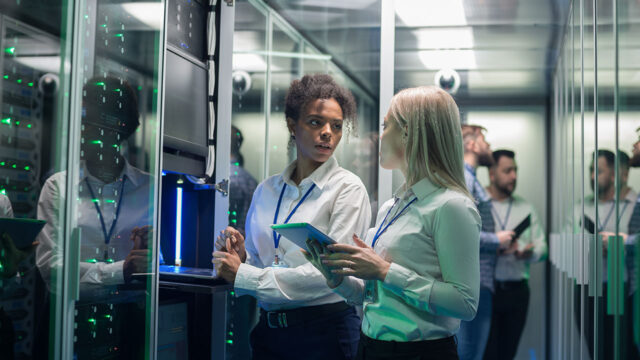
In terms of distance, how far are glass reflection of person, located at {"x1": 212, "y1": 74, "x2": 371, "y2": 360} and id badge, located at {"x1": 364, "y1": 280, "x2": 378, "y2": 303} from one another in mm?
397

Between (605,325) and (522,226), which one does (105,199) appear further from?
(522,226)

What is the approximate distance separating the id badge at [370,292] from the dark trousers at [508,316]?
3049 mm

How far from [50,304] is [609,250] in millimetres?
1957

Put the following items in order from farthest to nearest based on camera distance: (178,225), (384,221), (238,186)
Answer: (238,186) → (178,225) → (384,221)

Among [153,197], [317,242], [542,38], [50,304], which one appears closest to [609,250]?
[317,242]

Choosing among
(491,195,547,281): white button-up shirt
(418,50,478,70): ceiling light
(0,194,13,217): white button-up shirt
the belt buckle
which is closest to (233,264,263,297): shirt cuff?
the belt buckle

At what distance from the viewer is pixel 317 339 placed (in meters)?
2.31

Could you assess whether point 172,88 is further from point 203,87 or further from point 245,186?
point 245,186

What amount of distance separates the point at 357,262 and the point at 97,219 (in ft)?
3.35

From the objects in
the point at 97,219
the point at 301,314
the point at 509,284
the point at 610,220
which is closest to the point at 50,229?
the point at 97,219

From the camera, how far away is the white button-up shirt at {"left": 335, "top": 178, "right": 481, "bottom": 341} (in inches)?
67.0

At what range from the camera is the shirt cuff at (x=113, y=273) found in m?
2.25

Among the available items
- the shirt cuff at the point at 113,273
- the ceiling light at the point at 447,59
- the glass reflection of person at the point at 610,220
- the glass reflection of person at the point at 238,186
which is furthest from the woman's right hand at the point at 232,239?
the ceiling light at the point at 447,59

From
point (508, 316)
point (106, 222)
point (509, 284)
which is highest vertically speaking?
point (106, 222)
